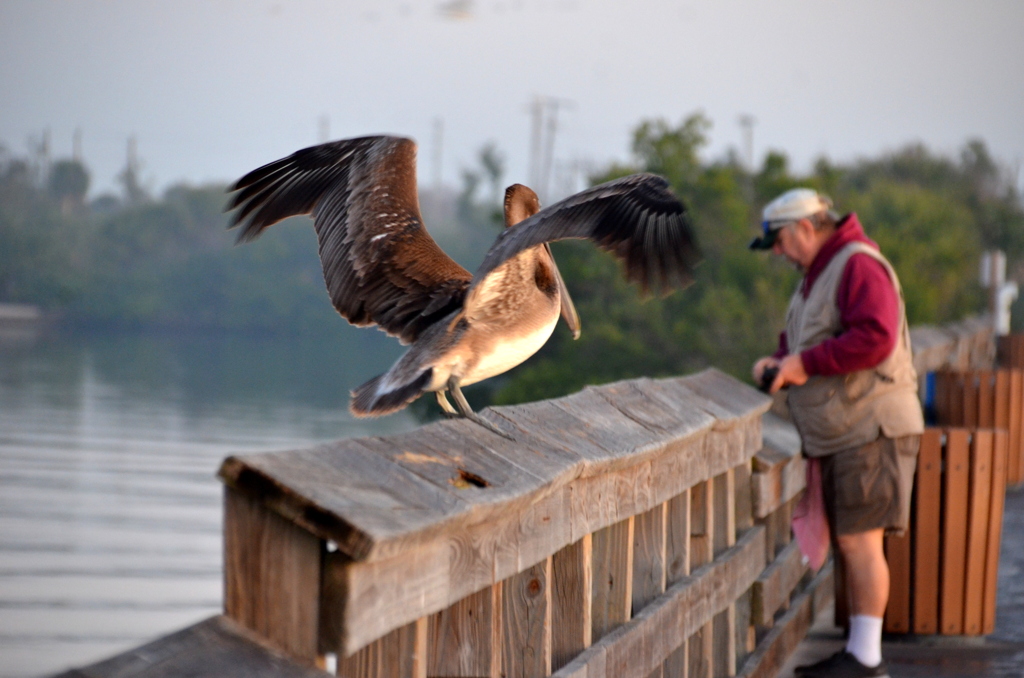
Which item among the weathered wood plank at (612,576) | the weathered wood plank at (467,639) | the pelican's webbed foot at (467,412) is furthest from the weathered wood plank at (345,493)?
the weathered wood plank at (612,576)

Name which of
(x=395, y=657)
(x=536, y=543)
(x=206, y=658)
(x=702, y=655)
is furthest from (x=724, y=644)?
(x=206, y=658)

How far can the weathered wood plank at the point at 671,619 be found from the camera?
9.73ft

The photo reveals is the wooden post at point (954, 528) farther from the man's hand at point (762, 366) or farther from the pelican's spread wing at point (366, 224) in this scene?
the pelican's spread wing at point (366, 224)

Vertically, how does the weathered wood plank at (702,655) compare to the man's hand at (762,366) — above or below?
below

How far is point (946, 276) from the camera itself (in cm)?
3325

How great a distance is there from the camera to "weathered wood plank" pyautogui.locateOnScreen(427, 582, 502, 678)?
2.45 meters

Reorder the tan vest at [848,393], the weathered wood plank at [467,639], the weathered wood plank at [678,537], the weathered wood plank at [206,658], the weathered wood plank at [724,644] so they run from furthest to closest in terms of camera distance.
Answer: the tan vest at [848,393] < the weathered wood plank at [724,644] < the weathered wood plank at [678,537] < the weathered wood plank at [467,639] < the weathered wood plank at [206,658]

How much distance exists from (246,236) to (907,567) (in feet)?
11.0

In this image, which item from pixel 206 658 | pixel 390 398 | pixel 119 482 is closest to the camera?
pixel 206 658

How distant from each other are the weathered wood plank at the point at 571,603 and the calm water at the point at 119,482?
0.99m

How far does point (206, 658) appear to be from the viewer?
1.58 meters

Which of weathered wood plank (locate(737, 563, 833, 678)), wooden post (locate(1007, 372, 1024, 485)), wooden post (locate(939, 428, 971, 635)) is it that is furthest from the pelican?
wooden post (locate(1007, 372, 1024, 485))

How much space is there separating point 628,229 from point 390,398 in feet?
3.39

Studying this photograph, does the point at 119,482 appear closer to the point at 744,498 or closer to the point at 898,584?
the point at 898,584
